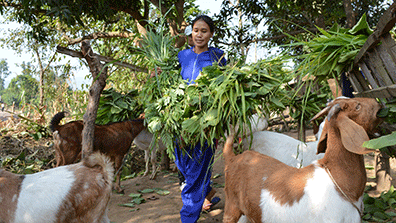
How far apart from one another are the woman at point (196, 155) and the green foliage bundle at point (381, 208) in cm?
199

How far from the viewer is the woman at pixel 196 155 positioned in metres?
3.19

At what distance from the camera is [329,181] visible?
1.83 meters

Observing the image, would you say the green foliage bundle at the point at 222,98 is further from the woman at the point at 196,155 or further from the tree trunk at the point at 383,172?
the tree trunk at the point at 383,172

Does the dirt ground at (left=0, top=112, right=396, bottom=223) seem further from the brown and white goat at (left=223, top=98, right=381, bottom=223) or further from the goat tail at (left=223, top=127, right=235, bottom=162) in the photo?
Result: the brown and white goat at (left=223, top=98, right=381, bottom=223)

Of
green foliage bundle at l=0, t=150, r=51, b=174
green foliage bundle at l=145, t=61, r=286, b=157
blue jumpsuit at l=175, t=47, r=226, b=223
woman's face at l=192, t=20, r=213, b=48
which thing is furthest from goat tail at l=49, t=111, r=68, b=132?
woman's face at l=192, t=20, r=213, b=48

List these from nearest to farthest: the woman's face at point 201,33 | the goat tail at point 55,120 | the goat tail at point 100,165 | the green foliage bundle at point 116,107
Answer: the goat tail at point 100,165
the woman's face at point 201,33
the goat tail at point 55,120
the green foliage bundle at point 116,107

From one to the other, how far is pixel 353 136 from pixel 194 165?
1.95m

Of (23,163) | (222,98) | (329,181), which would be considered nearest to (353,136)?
(329,181)

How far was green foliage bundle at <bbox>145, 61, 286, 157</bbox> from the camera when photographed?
246cm

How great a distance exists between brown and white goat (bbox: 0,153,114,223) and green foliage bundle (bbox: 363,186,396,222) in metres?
3.05

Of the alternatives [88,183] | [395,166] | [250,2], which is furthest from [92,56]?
[395,166]

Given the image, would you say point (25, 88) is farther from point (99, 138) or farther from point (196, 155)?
point (196, 155)

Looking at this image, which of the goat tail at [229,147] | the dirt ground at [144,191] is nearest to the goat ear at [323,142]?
the goat tail at [229,147]

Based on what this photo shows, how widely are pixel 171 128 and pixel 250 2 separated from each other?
15.2 ft
